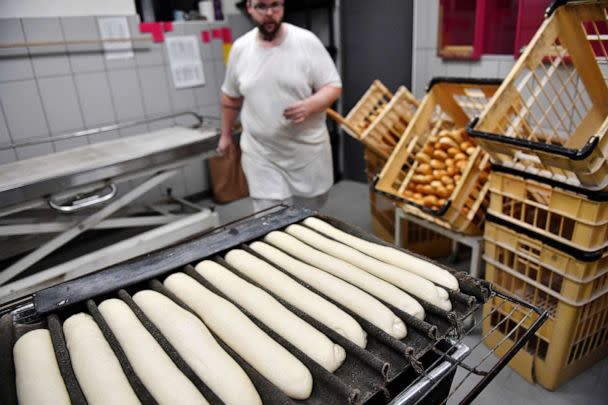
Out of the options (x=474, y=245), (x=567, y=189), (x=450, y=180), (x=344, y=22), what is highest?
(x=344, y=22)

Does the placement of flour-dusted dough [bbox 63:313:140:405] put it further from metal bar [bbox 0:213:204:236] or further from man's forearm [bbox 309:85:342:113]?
metal bar [bbox 0:213:204:236]

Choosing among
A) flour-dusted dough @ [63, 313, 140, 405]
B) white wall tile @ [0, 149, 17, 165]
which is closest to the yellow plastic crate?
flour-dusted dough @ [63, 313, 140, 405]

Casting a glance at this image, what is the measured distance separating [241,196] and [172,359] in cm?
320

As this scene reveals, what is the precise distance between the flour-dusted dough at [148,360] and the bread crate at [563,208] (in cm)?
128

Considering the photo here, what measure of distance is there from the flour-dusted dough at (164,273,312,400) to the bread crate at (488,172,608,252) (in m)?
1.10

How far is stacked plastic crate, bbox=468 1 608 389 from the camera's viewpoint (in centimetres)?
133

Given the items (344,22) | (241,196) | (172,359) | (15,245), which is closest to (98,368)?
(172,359)

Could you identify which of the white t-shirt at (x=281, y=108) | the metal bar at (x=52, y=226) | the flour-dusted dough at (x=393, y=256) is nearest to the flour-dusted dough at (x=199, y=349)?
the flour-dusted dough at (x=393, y=256)

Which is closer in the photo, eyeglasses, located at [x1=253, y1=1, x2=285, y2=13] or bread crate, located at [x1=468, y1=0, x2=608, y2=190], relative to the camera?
bread crate, located at [x1=468, y1=0, x2=608, y2=190]

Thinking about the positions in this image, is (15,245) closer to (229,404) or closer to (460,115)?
(229,404)

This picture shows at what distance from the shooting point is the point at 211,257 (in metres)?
1.21

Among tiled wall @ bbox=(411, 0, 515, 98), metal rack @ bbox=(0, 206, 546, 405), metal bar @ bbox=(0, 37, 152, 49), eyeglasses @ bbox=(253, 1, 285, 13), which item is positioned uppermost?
eyeglasses @ bbox=(253, 1, 285, 13)

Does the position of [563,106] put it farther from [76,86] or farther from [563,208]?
[76,86]

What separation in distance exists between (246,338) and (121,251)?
195cm
